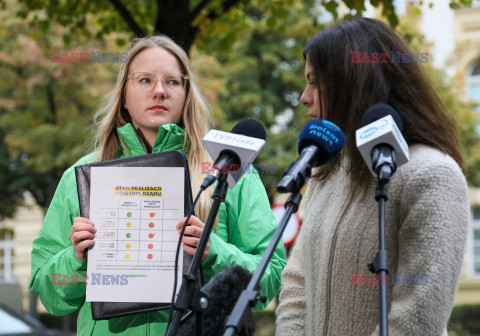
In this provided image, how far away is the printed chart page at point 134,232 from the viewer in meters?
2.62

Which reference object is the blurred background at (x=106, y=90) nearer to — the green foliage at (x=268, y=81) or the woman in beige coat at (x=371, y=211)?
the green foliage at (x=268, y=81)

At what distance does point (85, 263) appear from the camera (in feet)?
8.93

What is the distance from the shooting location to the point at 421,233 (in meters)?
2.11

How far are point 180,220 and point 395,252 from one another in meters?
0.81

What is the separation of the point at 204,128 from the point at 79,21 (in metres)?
5.68

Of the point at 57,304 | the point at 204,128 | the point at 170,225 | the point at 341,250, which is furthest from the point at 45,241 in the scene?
the point at 341,250

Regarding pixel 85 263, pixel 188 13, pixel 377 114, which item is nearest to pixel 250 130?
pixel 377 114

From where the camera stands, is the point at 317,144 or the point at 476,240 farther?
the point at 476,240

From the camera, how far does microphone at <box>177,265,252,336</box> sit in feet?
6.73

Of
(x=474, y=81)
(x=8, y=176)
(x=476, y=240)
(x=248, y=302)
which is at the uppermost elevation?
(x=474, y=81)

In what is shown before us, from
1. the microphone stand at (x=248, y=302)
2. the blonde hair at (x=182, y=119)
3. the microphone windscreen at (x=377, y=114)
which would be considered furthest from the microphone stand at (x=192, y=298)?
the blonde hair at (x=182, y=119)

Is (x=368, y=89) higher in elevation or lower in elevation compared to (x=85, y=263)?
higher

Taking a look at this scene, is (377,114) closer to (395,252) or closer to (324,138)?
(324,138)

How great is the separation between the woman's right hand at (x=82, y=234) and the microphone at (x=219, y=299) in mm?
704
